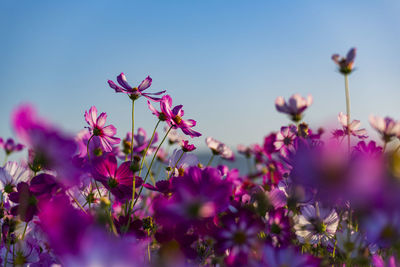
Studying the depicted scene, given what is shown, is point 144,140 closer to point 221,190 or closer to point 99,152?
point 99,152

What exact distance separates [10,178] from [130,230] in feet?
1.02

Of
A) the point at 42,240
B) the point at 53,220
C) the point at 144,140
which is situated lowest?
the point at 42,240

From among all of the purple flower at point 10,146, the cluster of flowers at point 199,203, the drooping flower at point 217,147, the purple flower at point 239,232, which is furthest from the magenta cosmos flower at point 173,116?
the purple flower at point 10,146

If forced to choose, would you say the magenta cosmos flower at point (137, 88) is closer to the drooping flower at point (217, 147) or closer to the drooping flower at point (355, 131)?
the drooping flower at point (355, 131)

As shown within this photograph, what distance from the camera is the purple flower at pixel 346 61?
1.68 ft

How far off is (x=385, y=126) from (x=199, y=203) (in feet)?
0.89

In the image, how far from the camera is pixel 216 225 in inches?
20.7

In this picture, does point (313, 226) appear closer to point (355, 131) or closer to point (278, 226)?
point (278, 226)

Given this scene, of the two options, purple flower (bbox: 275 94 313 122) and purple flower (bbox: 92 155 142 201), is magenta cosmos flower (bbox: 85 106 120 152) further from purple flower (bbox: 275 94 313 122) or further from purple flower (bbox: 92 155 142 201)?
purple flower (bbox: 275 94 313 122)

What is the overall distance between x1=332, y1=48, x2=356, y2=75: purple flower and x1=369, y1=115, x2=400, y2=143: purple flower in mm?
71

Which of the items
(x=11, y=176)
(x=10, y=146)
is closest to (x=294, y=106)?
(x=11, y=176)

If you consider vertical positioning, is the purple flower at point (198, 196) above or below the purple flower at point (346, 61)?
below

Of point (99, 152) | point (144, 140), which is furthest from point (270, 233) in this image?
point (144, 140)

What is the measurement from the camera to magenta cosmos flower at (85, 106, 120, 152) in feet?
2.28
